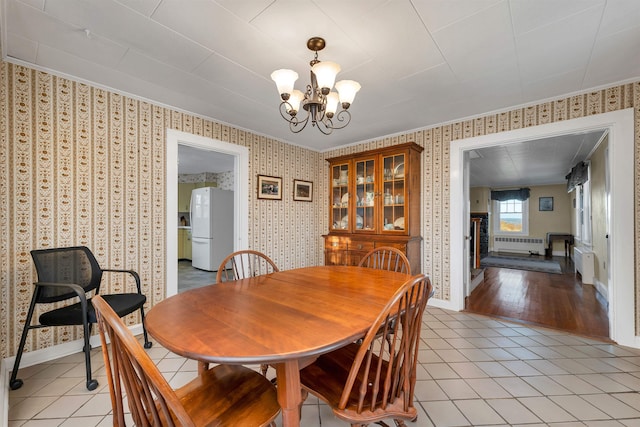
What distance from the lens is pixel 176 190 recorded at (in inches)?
112

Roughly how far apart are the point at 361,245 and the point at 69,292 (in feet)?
9.44

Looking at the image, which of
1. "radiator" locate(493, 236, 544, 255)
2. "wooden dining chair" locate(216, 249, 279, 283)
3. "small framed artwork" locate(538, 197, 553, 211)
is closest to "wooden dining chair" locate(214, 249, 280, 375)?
"wooden dining chair" locate(216, 249, 279, 283)

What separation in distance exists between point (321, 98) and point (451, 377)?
2.10 metres

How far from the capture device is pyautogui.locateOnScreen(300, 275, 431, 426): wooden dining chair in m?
0.95

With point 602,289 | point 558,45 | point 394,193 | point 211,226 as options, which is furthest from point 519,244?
point 211,226

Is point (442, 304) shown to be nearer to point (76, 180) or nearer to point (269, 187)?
point (269, 187)

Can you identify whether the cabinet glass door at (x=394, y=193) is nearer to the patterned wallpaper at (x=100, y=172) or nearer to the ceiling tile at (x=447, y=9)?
the patterned wallpaper at (x=100, y=172)

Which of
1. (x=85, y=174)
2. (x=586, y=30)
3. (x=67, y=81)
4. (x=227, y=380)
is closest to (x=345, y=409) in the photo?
(x=227, y=380)

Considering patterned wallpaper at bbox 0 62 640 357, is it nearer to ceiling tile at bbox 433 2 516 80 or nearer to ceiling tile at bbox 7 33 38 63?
ceiling tile at bbox 7 33 38 63

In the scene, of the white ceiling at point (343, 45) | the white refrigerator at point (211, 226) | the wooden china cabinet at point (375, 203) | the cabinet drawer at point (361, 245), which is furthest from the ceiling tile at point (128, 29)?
the white refrigerator at point (211, 226)

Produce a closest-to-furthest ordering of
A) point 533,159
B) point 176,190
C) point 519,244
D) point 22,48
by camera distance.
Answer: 1. point 22,48
2. point 176,190
3. point 533,159
4. point 519,244

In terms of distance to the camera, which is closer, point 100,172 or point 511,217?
point 100,172

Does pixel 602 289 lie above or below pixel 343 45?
below

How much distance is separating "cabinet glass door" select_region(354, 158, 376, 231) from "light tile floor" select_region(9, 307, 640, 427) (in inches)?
61.8
